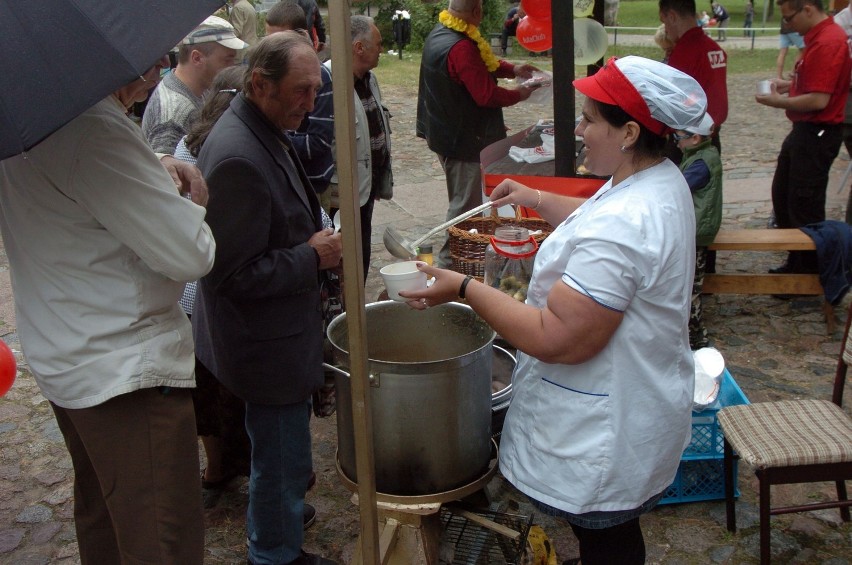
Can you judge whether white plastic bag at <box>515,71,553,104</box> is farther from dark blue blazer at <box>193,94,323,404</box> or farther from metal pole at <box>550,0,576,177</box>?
dark blue blazer at <box>193,94,323,404</box>

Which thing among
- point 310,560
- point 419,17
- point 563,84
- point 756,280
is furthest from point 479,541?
point 419,17

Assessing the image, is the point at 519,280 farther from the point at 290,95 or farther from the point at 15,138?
the point at 15,138

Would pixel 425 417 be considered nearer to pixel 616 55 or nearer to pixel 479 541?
pixel 479 541

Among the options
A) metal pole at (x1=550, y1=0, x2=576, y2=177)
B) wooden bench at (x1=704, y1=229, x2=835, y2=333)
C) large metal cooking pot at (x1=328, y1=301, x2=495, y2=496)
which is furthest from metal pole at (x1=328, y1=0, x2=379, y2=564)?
wooden bench at (x1=704, y1=229, x2=835, y2=333)

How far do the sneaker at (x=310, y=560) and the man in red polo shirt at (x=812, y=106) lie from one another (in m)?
3.87

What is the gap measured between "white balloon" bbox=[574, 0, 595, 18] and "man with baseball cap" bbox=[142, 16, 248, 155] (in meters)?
2.98

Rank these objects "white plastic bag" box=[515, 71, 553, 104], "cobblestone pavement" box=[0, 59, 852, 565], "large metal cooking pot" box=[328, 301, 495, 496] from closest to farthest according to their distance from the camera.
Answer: "large metal cooking pot" box=[328, 301, 495, 496] < "cobblestone pavement" box=[0, 59, 852, 565] < "white plastic bag" box=[515, 71, 553, 104]

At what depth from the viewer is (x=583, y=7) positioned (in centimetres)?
594

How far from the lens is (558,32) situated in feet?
14.9

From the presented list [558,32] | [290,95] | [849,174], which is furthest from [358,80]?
[849,174]

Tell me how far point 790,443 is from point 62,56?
2.47m

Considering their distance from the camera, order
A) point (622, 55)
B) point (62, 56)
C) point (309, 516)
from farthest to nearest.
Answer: point (622, 55), point (309, 516), point (62, 56)

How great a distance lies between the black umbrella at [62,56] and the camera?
146 cm

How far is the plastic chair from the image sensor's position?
2594mm
